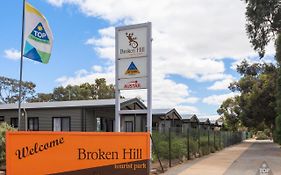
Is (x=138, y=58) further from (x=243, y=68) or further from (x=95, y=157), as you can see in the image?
(x=243, y=68)

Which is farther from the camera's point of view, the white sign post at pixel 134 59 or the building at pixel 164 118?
the building at pixel 164 118

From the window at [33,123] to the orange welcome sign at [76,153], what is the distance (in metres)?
21.6

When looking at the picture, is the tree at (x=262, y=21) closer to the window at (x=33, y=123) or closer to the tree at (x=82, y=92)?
the window at (x=33, y=123)

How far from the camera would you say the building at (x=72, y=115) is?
28.7 metres

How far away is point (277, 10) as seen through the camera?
28984mm

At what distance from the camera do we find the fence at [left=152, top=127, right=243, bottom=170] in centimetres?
1850

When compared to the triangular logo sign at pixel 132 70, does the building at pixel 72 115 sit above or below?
below

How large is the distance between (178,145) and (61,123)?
38.0 ft

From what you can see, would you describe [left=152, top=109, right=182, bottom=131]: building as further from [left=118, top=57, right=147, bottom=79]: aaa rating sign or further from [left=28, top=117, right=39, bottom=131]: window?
[left=118, top=57, right=147, bottom=79]: aaa rating sign

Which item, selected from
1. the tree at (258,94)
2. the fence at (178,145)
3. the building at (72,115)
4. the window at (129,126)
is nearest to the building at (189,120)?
the tree at (258,94)

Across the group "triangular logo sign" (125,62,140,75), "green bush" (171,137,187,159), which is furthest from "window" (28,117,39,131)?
"triangular logo sign" (125,62,140,75)

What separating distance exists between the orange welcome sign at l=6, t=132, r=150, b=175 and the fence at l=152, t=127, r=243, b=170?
5.83 m

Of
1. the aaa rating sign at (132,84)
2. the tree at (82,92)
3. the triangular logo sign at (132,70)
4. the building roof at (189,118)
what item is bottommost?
the building roof at (189,118)

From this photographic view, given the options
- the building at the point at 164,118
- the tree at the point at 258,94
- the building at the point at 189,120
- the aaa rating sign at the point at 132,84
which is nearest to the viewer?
the aaa rating sign at the point at 132,84
